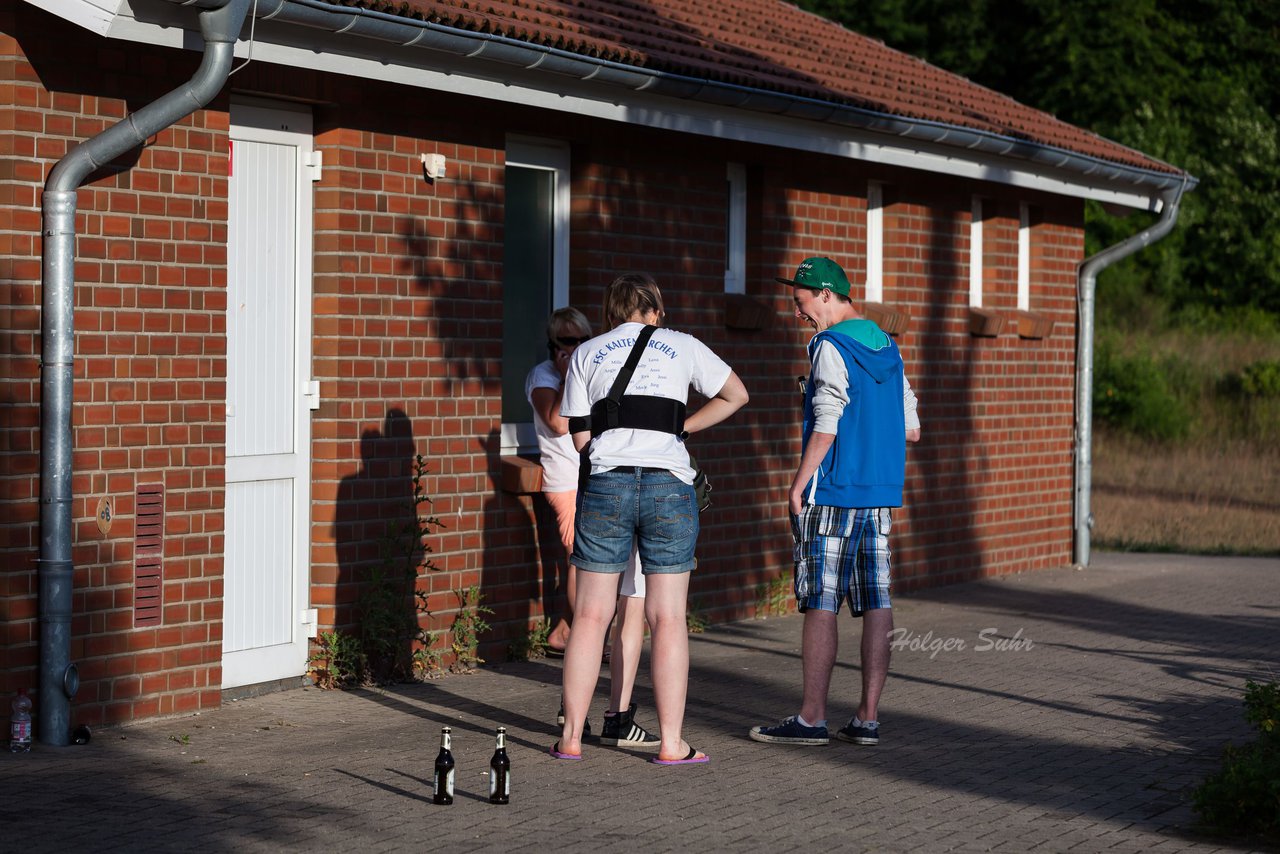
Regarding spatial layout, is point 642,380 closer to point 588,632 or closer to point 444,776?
point 588,632

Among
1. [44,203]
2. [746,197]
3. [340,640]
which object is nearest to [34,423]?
[44,203]

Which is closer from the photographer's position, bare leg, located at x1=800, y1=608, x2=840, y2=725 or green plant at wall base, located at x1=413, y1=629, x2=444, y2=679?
bare leg, located at x1=800, y1=608, x2=840, y2=725

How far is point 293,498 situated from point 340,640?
2.46 feet

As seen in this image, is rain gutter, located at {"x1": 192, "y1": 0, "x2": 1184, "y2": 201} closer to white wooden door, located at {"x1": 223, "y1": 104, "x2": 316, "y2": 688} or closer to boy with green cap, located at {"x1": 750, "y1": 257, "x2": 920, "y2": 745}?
white wooden door, located at {"x1": 223, "y1": 104, "x2": 316, "y2": 688}

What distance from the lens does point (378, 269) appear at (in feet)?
31.2

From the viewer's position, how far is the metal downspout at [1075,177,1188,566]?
1691cm

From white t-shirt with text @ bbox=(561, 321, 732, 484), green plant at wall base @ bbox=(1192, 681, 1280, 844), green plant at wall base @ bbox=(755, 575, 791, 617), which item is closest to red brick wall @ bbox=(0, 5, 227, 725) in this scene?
white t-shirt with text @ bbox=(561, 321, 732, 484)

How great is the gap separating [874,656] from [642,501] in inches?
54.0

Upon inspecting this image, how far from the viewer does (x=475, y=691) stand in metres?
9.38

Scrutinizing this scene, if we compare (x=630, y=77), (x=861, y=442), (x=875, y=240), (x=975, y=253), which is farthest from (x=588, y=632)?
(x=975, y=253)

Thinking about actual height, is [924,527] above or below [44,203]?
below

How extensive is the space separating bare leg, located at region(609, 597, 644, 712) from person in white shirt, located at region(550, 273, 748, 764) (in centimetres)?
25

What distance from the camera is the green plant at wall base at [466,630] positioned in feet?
32.8

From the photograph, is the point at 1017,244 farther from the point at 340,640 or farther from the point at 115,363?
the point at 115,363
